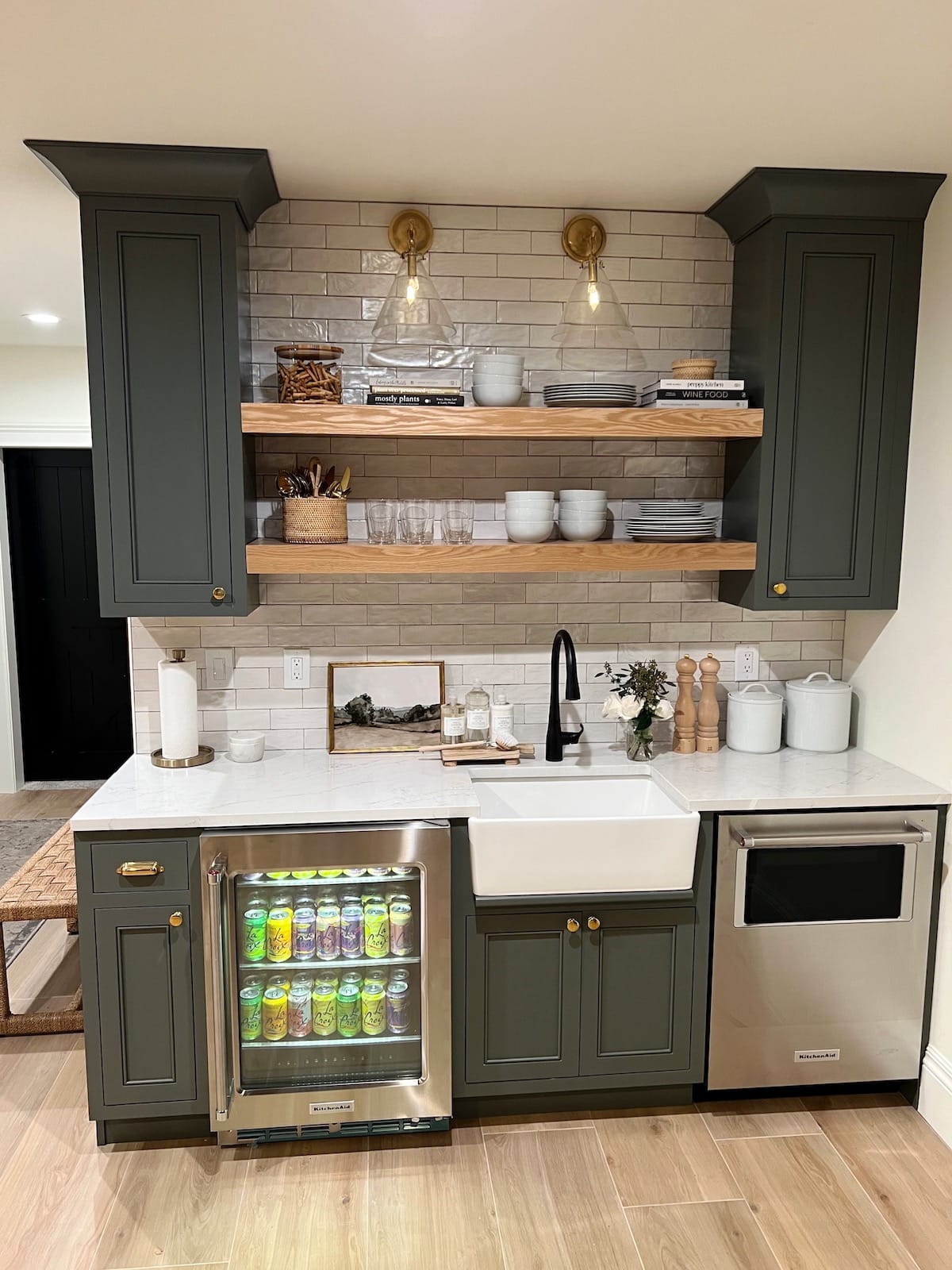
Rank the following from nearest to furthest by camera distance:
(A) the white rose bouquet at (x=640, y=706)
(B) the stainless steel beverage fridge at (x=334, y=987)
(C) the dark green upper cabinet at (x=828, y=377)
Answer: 1. (B) the stainless steel beverage fridge at (x=334, y=987)
2. (C) the dark green upper cabinet at (x=828, y=377)
3. (A) the white rose bouquet at (x=640, y=706)

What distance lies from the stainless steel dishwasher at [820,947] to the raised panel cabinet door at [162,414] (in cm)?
163

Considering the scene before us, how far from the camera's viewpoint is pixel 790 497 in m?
2.75

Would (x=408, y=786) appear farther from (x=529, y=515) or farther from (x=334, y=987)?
(x=529, y=515)

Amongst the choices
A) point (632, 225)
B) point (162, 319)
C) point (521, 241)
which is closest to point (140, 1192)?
point (162, 319)

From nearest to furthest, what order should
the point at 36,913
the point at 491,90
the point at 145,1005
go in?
the point at 491,90 → the point at 145,1005 → the point at 36,913

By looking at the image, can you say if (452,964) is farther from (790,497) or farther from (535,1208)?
(790,497)

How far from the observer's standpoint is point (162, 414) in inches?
101

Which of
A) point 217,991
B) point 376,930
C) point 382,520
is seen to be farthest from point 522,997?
point 382,520

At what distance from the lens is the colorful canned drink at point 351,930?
99.9 inches

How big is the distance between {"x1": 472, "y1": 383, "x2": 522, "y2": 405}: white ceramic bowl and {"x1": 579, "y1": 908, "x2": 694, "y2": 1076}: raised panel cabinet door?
142 cm

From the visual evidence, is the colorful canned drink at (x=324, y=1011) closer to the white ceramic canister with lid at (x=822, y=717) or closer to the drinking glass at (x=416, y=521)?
the drinking glass at (x=416, y=521)

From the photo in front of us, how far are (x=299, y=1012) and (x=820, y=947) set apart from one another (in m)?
1.42

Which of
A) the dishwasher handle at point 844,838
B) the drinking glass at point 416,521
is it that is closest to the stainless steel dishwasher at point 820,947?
the dishwasher handle at point 844,838

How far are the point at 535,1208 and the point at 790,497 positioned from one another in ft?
6.50
